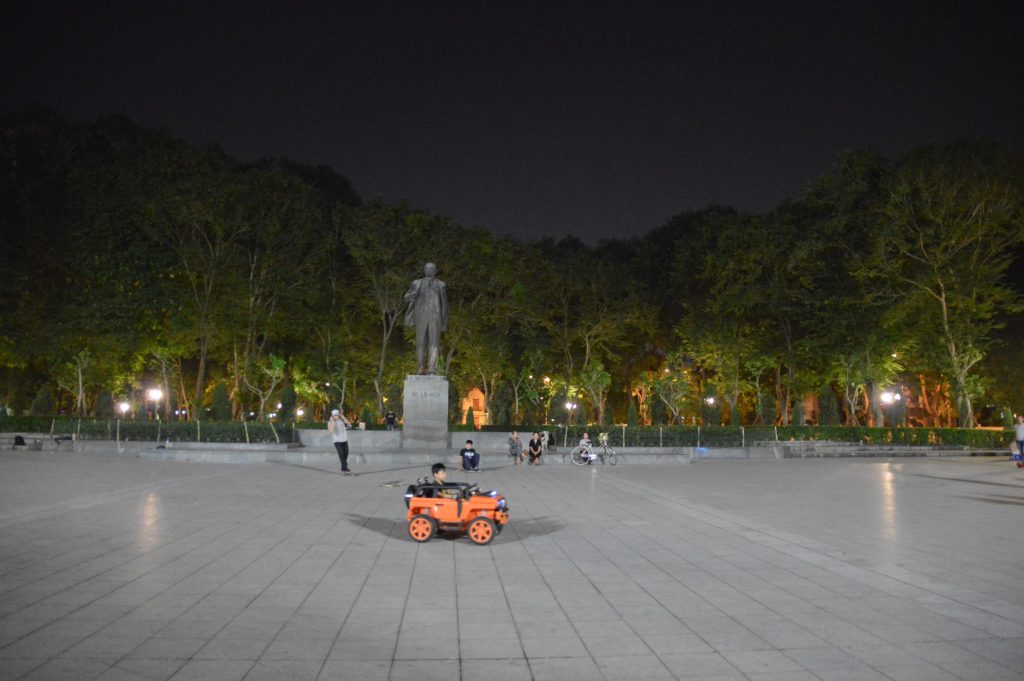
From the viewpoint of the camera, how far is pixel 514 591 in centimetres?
658

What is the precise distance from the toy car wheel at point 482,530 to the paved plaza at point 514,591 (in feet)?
0.60

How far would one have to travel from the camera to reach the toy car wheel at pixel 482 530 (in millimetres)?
8742

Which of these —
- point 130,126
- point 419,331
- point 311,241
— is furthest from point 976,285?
point 130,126

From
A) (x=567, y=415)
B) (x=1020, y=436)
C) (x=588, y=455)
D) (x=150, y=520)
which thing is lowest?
(x=150, y=520)

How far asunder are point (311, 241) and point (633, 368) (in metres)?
26.3

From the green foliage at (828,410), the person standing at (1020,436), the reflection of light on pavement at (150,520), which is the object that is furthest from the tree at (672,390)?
the reflection of light on pavement at (150,520)

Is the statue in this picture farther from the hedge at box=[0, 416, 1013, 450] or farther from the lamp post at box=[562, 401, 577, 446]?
the lamp post at box=[562, 401, 577, 446]

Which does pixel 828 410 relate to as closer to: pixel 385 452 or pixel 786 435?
pixel 786 435

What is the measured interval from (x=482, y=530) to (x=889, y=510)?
24.5ft

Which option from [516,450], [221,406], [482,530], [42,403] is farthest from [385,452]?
[42,403]

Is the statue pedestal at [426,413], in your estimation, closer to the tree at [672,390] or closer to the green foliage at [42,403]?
the tree at [672,390]

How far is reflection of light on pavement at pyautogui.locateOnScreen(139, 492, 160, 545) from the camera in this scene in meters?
8.94

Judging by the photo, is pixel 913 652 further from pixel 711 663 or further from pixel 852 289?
pixel 852 289

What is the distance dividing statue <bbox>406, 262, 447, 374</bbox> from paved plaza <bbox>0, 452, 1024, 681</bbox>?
11551 mm
